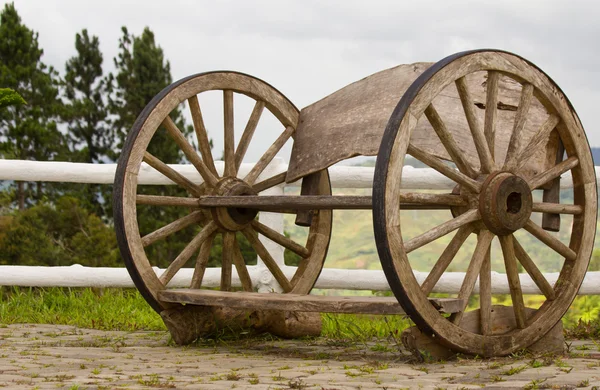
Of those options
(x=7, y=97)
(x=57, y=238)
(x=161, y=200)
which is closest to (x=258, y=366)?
(x=161, y=200)

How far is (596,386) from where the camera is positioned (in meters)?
3.37

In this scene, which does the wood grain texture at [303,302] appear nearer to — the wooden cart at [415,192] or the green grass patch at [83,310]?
the wooden cart at [415,192]

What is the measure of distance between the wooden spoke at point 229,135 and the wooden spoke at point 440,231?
1741 millimetres

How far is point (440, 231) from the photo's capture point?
163 inches

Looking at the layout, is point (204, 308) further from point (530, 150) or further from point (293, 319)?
point (530, 150)

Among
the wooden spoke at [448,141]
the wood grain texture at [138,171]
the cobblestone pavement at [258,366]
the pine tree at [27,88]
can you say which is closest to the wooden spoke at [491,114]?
the wooden spoke at [448,141]

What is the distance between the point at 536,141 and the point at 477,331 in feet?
3.47

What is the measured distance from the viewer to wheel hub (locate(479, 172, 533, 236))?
4324 mm

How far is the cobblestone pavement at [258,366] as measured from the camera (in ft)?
11.4

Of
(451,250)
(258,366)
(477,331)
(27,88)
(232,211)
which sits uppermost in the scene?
(27,88)

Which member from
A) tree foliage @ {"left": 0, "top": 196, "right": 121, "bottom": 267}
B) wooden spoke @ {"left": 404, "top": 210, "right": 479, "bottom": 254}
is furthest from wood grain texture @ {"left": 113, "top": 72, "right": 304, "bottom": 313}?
tree foliage @ {"left": 0, "top": 196, "right": 121, "bottom": 267}

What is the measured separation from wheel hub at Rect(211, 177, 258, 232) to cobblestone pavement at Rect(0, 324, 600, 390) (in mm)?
717

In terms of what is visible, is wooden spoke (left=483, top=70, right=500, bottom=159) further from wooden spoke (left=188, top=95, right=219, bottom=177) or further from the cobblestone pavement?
wooden spoke (left=188, top=95, right=219, bottom=177)

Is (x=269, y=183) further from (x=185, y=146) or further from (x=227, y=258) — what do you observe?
(x=185, y=146)
